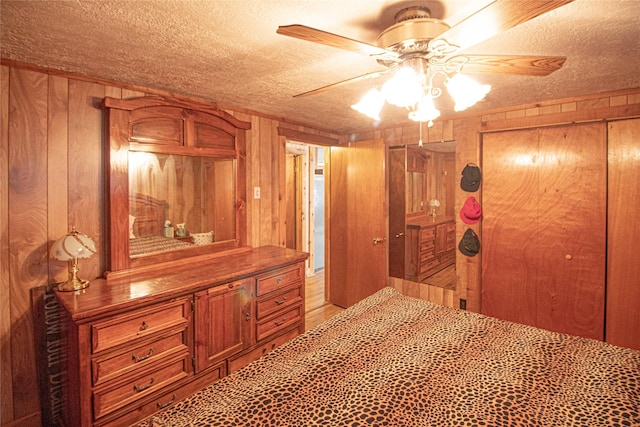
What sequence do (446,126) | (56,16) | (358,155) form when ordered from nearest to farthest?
(56,16) → (446,126) → (358,155)

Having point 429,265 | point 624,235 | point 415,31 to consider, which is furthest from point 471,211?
point 415,31

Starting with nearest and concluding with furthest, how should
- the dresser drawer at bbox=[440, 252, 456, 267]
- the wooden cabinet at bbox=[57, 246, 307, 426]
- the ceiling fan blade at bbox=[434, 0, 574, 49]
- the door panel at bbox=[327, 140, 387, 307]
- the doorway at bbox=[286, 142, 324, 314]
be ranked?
the ceiling fan blade at bbox=[434, 0, 574, 49]
the wooden cabinet at bbox=[57, 246, 307, 426]
the dresser drawer at bbox=[440, 252, 456, 267]
the door panel at bbox=[327, 140, 387, 307]
the doorway at bbox=[286, 142, 324, 314]

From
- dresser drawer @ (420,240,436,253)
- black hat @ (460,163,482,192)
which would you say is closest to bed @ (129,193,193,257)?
dresser drawer @ (420,240,436,253)

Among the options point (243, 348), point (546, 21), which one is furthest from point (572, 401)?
point (243, 348)

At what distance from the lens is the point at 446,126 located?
3.30m

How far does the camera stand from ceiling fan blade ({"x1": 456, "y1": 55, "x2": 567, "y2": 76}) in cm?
124

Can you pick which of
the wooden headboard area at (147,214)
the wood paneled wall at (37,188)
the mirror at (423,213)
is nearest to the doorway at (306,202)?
the mirror at (423,213)

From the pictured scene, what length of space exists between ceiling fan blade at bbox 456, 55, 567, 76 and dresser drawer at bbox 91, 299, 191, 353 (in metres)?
2.04

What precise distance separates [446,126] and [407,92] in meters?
2.35

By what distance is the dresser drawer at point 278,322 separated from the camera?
256 centimetres

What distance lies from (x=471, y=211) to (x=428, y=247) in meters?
0.62

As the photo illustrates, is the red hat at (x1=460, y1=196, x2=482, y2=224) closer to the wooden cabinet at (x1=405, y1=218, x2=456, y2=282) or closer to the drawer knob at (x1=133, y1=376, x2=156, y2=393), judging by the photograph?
the wooden cabinet at (x1=405, y1=218, x2=456, y2=282)

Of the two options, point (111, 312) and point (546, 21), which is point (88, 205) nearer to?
point (111, 312)

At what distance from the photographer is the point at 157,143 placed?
2389 mm
